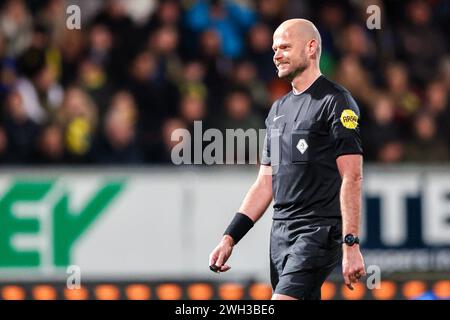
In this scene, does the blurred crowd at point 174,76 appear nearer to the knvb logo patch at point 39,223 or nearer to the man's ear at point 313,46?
the knvb logo patch at point 39,223

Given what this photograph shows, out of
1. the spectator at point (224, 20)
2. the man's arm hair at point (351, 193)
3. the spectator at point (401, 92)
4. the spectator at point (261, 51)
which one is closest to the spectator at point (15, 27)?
the spectator at point (224, 20)

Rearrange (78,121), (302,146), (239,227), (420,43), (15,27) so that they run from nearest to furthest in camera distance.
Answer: (302,146) → (239,227) → (78,121) → (15,27) → (420,43)

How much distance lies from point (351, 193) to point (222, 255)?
3.05ft

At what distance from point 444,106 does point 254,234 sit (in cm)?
370

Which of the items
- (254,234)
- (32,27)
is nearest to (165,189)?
(254,234)

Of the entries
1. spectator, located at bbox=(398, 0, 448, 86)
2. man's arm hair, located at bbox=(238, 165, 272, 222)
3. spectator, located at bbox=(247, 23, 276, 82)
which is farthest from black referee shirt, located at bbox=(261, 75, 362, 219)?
spectator, located at bbox=(398, 0, 448, 86)

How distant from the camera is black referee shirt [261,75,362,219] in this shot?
7.65 m

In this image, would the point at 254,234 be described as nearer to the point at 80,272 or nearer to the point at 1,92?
the point at 80,272

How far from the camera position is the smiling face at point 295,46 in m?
7.80

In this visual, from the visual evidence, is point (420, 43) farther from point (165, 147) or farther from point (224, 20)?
point (165, 147)

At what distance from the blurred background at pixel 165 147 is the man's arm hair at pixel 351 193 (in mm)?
4950

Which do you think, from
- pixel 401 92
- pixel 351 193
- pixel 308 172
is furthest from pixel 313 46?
pixel 401 92

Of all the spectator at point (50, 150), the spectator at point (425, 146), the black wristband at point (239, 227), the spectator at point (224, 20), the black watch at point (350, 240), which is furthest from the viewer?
the spectator at point (224, 20)

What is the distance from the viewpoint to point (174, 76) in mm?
14742
